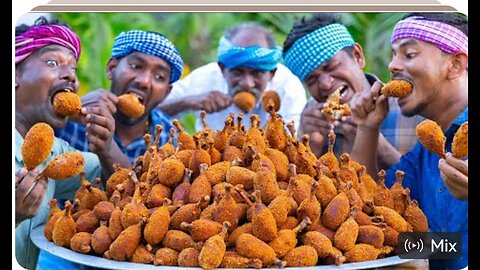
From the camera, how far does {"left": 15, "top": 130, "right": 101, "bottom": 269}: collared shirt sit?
1.90 metres

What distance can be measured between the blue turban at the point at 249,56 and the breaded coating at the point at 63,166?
70 cm

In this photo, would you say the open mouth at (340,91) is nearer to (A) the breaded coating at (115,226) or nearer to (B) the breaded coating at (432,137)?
(B) the breaded coating at (432,137)

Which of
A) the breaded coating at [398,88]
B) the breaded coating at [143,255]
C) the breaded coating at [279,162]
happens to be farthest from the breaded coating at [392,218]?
the breaded coating at [143,255]

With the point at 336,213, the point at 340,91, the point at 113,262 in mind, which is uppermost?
the point at 340,91

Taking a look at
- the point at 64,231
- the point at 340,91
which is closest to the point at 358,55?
the point at 340,91

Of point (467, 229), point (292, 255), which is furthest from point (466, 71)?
point (292, 255)

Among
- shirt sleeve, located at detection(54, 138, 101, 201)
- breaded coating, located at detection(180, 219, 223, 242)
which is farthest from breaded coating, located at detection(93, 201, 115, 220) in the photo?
shirt sleeve, located at detection(54, 138, 101, 201)

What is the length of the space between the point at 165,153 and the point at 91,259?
1.20 feet

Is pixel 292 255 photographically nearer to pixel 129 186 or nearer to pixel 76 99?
pixel 129 186

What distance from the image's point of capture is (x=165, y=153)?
6.19 feet

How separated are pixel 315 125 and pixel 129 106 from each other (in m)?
0.57

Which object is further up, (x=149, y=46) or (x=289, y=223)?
(x=149, y=46)

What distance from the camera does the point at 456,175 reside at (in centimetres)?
181

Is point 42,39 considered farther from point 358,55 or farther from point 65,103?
point 358,55
